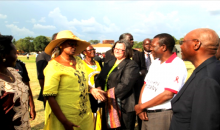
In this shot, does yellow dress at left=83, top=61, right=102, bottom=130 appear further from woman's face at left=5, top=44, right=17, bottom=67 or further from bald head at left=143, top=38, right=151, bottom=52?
woman's face at left=5, top=44, right=17, bottom=67

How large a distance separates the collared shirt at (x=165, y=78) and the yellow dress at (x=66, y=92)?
3.34 feet

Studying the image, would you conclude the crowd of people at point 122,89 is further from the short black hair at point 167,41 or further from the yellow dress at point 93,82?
the yellow dress at point 93,82

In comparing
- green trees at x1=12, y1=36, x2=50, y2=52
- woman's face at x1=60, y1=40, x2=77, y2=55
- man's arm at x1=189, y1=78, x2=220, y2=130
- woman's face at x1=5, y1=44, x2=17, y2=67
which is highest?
green trees at x1=12, y1=36, x2=50, y2=52

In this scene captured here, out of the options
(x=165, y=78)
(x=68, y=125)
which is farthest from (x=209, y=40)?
(x=68, y=125)

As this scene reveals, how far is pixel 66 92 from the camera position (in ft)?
8.13

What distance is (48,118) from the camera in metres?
2.52

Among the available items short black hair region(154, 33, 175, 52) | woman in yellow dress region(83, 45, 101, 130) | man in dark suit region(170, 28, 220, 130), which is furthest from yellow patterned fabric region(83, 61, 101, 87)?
man in dark suit region(170, 28, 220, 130)

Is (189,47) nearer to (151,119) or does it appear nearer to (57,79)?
(151,119)

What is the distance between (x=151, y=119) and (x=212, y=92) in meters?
1.39

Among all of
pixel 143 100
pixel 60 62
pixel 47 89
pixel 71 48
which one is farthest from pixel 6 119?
pixel 143 100

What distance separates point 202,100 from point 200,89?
0.10 metres

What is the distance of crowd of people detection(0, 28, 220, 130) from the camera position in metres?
1.73

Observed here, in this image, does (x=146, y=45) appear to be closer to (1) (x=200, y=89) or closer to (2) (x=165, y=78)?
(2) (x=165, y=78)

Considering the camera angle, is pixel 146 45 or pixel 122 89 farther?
pixel 146 45
